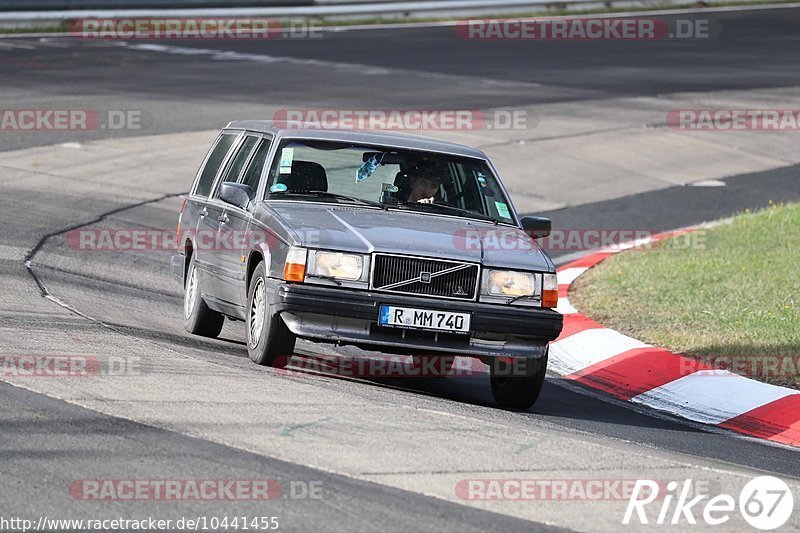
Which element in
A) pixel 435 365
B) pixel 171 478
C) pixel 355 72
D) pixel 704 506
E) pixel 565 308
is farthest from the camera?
pixel 355 72

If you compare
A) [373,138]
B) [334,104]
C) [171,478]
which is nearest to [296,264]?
[373,138]

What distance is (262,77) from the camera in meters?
25.7

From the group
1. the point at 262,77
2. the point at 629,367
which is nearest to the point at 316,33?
the point at 262,77

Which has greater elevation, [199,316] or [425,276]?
[425,276]

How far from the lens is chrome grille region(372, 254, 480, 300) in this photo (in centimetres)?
817

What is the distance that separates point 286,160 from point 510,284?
1943mm

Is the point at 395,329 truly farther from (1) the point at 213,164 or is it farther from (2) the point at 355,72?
(2) the point at 355,72

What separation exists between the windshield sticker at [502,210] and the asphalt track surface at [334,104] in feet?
3.92

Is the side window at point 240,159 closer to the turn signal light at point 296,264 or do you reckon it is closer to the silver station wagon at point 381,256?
the silver station wagon at point 381,256

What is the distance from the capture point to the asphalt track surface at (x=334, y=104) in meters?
5.70

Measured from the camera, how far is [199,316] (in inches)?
404

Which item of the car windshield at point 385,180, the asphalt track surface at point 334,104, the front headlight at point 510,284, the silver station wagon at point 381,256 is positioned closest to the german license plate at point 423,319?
the silver station wagon at point 381,256

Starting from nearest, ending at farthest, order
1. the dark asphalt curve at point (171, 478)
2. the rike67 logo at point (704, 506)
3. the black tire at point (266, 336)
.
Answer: the dark asphalt curve at point (171, 478)
the rike67 logo at point (704, 506)
the black tire at point (266, 336)

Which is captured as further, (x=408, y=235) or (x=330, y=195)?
(x=330, y=195)
